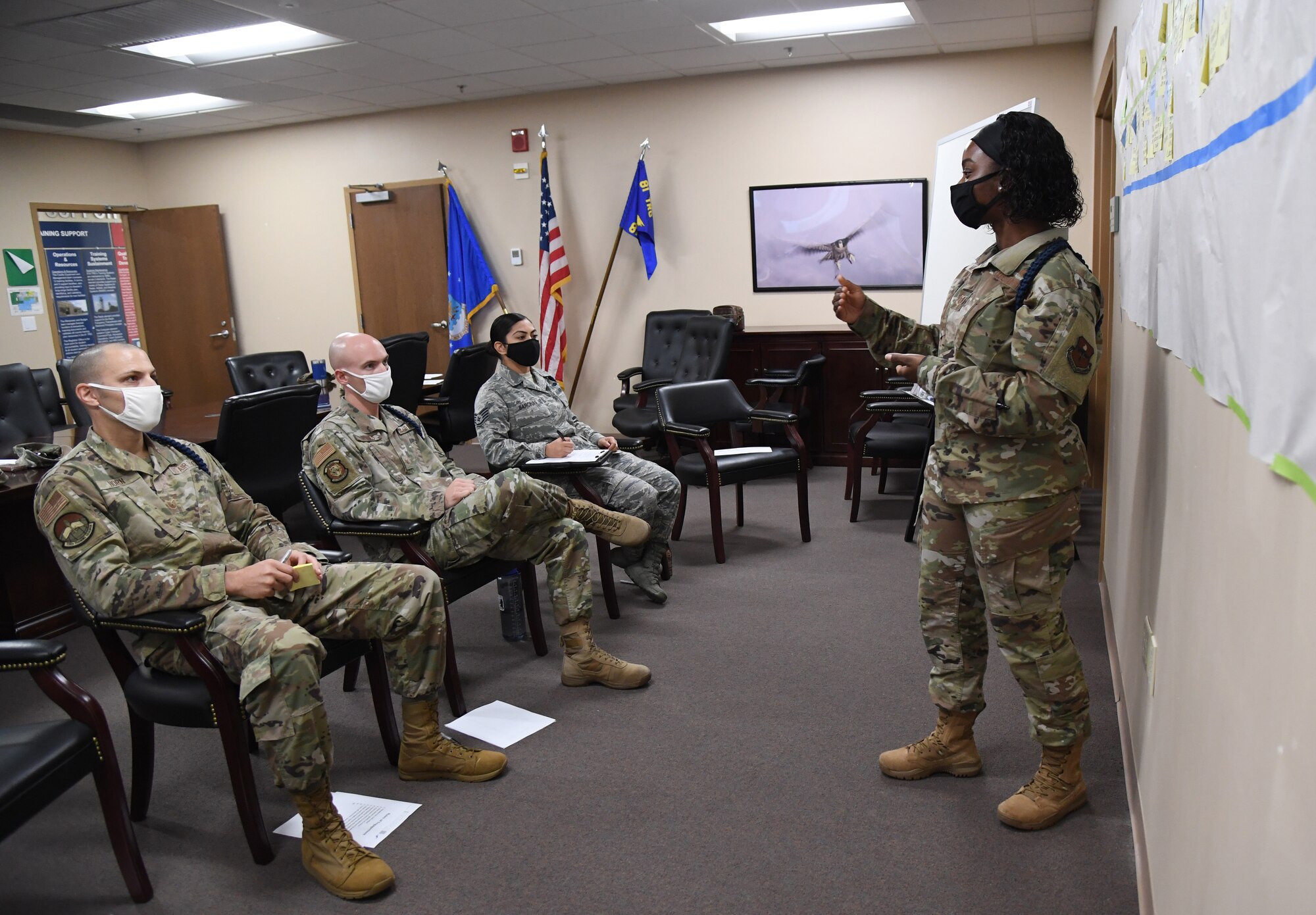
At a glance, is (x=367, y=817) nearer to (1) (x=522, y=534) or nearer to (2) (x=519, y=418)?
(1) (x=522, y=534)

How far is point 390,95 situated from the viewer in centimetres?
653

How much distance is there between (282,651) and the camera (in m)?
2.04

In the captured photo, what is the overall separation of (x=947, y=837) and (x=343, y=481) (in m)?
1.91

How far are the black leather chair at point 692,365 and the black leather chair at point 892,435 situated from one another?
115 centimetres

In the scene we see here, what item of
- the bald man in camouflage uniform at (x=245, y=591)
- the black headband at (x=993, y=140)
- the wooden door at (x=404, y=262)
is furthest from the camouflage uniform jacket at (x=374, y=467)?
the wooden door at (x=404, y=262)

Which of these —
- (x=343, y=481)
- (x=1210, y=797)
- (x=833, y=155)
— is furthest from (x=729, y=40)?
(x=1210, y=797)

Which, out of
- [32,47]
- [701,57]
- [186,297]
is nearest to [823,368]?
[701,57]

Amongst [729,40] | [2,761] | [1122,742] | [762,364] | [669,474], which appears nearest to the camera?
[2,761]

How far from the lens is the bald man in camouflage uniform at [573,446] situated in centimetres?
365

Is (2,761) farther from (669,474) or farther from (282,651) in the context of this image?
(669,474)

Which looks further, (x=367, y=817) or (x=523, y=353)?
(x=523, y=353)

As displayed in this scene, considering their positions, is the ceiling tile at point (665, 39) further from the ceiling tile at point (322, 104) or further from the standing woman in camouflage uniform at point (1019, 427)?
the standing woman in camouflage uniform at point (1019, 427)

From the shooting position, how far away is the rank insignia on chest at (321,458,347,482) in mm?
2812

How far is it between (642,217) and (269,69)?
2.44m
